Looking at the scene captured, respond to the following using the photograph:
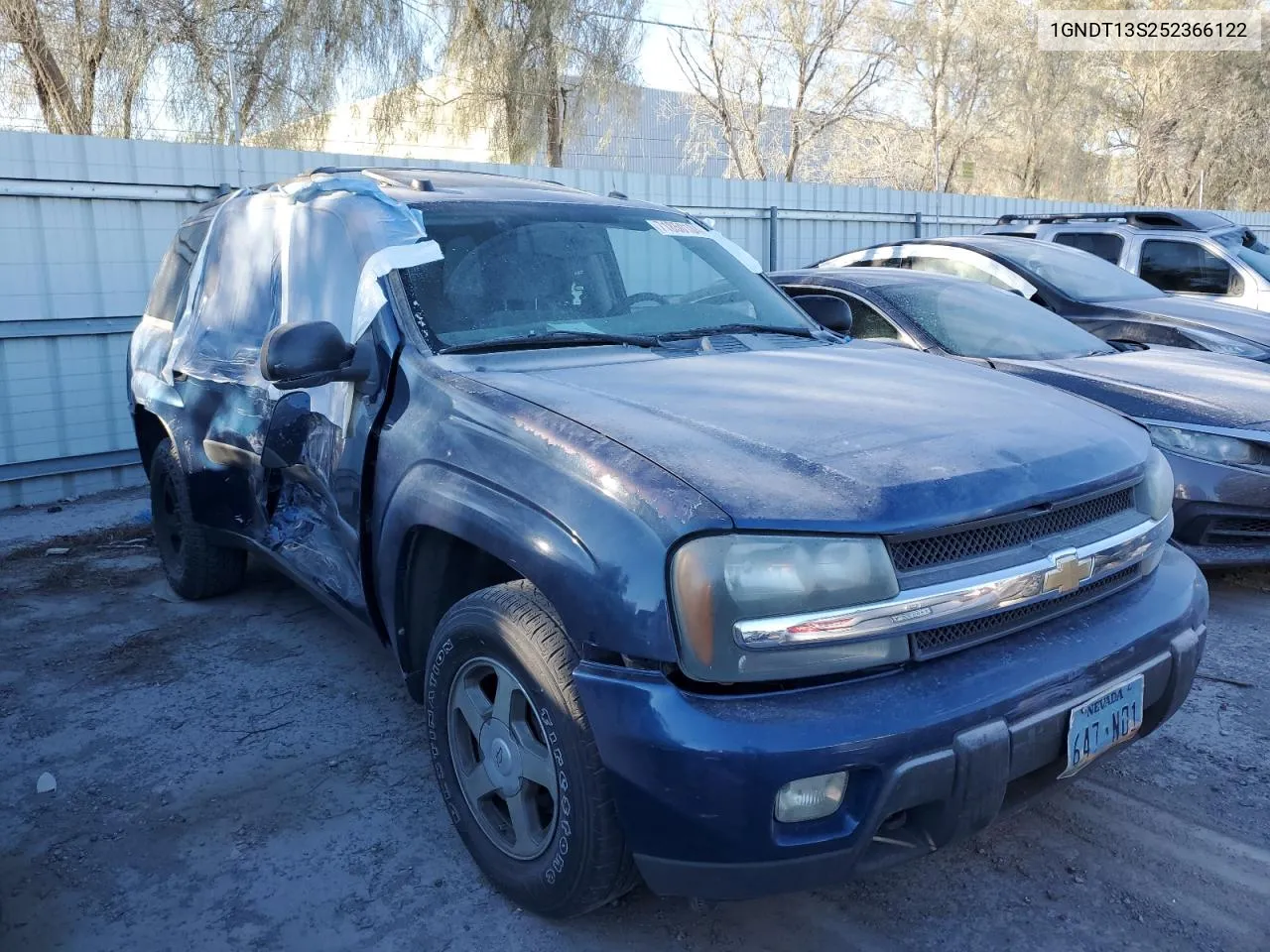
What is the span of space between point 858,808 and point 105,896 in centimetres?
197

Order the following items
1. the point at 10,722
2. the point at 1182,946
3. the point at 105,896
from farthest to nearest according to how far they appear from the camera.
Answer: the point at 10,722
the point at 105,896
the point at 1182,946

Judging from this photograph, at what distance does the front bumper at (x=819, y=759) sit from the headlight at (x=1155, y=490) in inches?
27.6

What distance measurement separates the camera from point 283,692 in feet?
12.9

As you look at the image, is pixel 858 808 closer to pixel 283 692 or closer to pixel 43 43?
pixel 283 692

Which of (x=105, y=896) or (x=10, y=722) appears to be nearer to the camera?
(x=105, y=896)

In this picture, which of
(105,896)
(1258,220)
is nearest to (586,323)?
(105,896)

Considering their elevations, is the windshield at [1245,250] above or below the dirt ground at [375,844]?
above

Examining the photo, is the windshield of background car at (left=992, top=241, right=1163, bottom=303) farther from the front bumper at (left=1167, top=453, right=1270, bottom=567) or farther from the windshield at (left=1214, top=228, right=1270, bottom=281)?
the front bumper at (left=1167, top=453, right=1270, bottom=567)

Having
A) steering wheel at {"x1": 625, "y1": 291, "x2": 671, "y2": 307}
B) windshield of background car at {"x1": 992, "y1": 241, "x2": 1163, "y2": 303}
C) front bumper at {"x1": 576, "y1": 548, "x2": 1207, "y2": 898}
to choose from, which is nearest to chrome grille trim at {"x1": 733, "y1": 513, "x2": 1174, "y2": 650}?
front bumper at {"x1": 576, "y1": 548, "x2": 1207, "y2": 898}

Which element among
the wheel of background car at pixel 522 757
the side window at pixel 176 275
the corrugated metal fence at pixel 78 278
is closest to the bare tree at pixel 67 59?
the corrugated metal fence at pixel 78 278

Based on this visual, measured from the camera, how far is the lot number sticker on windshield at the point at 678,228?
12.8ft

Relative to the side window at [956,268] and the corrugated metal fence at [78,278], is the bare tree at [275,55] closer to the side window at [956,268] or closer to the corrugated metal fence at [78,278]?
the corrugated metal fence at [78,278]

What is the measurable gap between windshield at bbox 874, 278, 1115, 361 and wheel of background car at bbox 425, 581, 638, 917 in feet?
11.9

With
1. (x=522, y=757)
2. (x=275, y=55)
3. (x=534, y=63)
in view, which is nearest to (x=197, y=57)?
(x=275, y=55)
